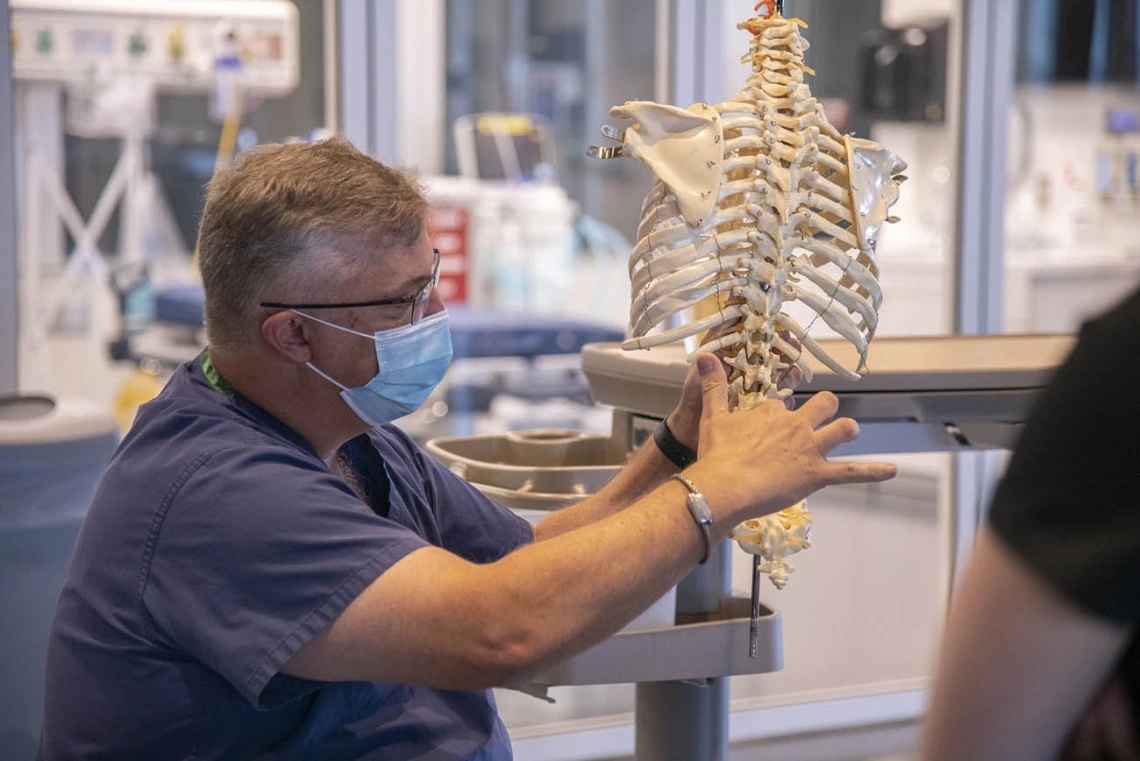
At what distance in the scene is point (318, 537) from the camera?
1.21 m

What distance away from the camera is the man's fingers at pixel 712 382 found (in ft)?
4.61

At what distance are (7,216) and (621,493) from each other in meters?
1.62

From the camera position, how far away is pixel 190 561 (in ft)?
4.05

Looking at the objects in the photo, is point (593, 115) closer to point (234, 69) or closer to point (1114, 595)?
point (234, 69)


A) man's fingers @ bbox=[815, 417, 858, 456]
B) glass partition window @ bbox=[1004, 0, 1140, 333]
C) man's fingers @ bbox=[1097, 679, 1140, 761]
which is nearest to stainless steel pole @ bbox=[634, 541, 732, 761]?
man's fingers @ bbox=[815, 417, 858, 456]

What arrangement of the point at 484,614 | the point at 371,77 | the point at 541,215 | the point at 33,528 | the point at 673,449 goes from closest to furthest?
the point at 484,614, the point at 673,449, the point at 33,528, the point at 371,77, the point at 541,215

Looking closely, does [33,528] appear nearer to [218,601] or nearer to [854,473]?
[218,601]

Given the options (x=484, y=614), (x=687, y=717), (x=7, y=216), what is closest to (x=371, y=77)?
(x=7, y=216)

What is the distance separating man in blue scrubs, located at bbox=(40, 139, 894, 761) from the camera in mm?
1197

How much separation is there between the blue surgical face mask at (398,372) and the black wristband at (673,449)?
0.93 ft

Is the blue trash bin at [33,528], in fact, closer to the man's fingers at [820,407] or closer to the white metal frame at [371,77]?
the white metal frame at [371,77]

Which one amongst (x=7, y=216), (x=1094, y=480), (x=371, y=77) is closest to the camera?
(x=1094, y=480)

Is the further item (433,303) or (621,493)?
(621,493)

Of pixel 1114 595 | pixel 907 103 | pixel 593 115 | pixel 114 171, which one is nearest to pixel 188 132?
pixel 114 171
